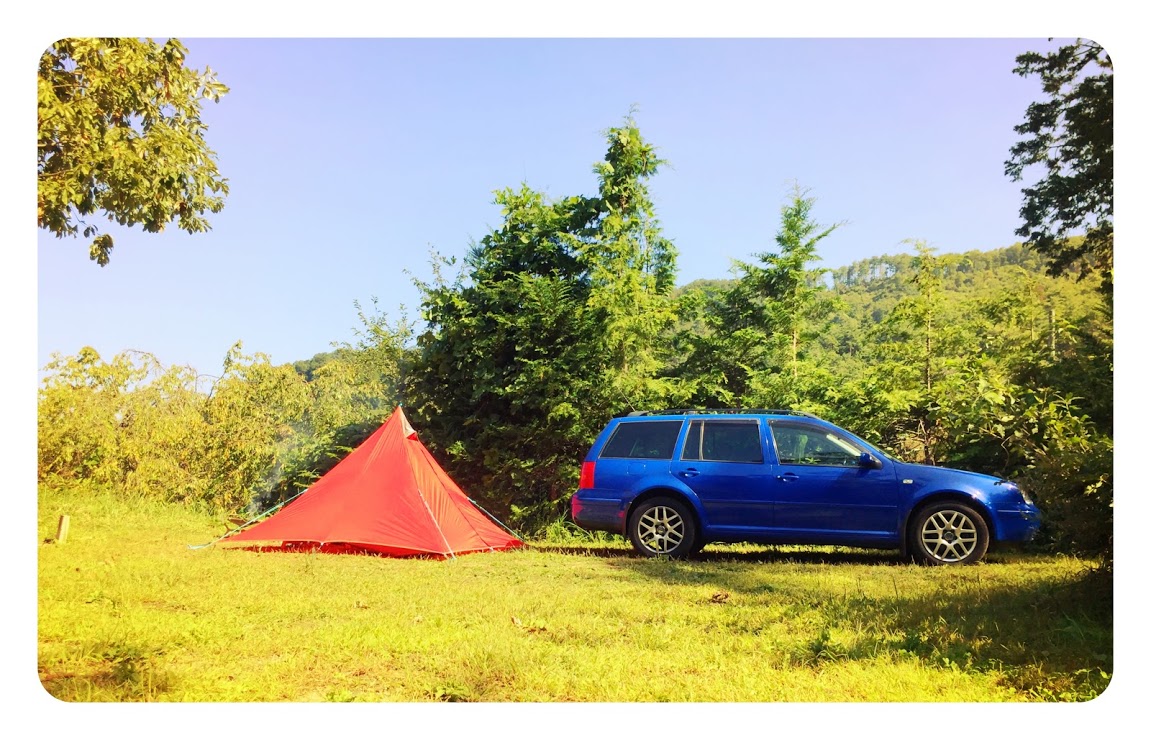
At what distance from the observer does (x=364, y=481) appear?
1057 centimetres

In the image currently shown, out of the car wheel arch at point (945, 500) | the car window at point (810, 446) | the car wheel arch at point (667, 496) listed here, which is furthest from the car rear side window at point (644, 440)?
the car wheel arch at point (945, 500)

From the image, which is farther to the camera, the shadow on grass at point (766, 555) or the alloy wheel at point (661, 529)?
the alloy wheel at point (661, 529)

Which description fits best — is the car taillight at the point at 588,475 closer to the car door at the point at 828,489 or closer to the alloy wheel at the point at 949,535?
the car door at the point at 828,489

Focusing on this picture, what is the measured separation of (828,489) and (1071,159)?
4101 mm

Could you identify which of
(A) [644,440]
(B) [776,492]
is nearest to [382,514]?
(A) [644,440]

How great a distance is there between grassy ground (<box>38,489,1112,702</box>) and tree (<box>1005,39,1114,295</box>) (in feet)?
10.4

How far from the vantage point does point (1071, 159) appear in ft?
28.3

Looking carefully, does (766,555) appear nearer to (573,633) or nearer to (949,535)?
(949,535)

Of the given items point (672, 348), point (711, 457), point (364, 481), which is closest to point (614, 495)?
point (711, 457)

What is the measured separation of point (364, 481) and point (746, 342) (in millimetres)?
6975

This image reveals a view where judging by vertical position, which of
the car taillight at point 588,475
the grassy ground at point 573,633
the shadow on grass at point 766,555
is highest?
the car taillight at point 588,475

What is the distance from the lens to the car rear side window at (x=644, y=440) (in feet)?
32.0

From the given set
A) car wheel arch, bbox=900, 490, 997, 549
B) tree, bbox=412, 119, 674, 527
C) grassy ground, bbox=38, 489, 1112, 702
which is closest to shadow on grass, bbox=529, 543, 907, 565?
car wheel arch, bbox=900, 490, 997, 549

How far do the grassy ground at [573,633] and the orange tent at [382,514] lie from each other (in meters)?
1.26
